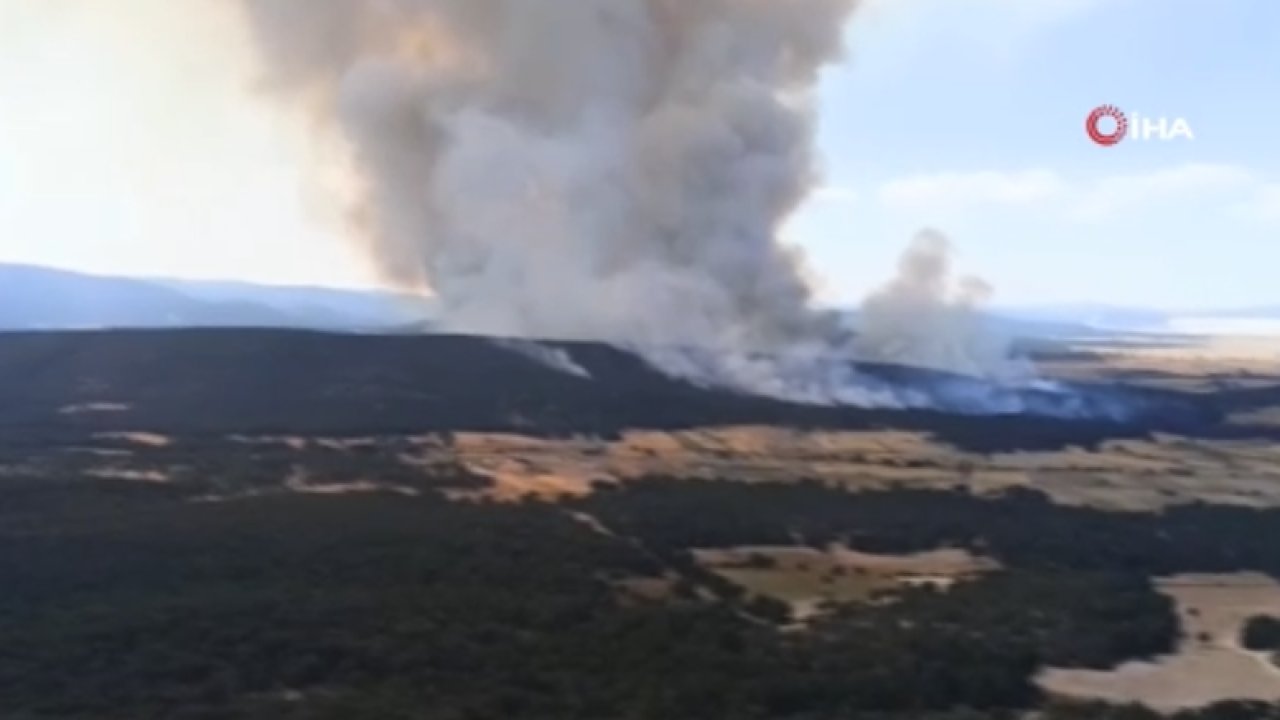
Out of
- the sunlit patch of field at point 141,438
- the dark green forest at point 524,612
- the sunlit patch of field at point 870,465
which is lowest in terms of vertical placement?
the dark green forest at point 524,612

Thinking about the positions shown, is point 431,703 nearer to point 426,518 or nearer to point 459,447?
point 426,518

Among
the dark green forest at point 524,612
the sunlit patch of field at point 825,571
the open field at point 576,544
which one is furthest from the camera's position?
the sunlit patch of field at point 825,571

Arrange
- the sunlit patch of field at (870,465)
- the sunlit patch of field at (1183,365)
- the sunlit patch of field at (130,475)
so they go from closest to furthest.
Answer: the sunlit patch of field at (130,475), the sunlit patch of field at (870,465), the sunlit patch of field at (1183,365)

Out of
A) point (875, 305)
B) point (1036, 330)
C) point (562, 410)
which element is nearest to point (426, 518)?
point (562, 410)

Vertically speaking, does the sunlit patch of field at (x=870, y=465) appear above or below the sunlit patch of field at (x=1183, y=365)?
below

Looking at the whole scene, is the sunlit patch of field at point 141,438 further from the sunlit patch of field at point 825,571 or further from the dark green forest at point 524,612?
the sunlit patch of field at point 825,571

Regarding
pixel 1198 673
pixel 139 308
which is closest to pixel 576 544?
pixel 1198 673

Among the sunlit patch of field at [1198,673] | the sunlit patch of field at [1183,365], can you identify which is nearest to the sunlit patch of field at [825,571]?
the sunlit patch of field at [1198,673]
